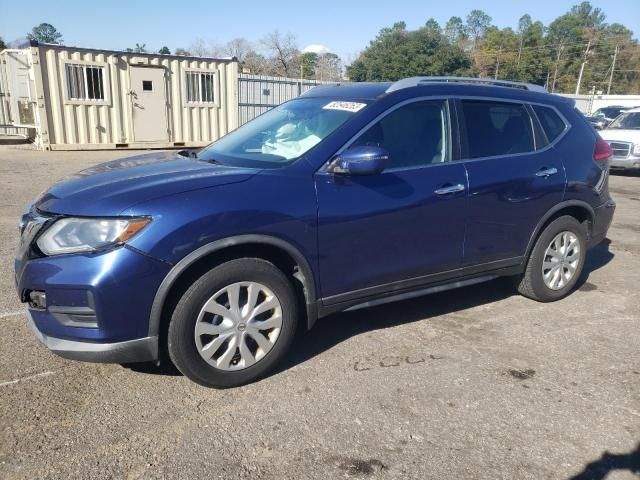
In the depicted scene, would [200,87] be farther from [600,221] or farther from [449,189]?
[449,189]

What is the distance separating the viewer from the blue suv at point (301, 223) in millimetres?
2729

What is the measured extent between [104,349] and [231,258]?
0.83 m

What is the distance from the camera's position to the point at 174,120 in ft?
52.3

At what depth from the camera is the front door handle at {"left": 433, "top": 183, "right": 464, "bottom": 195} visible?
11.8ft

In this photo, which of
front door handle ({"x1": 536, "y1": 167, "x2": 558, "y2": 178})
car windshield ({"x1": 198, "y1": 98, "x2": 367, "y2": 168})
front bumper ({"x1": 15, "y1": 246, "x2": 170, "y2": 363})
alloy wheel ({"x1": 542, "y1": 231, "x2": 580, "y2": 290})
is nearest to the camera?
front bumper ({"x1": 15, "y1": 246, "x2": 170, "y2": 363})

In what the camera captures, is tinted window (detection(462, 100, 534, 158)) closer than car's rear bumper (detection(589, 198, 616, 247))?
Yes

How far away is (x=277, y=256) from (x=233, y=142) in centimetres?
129

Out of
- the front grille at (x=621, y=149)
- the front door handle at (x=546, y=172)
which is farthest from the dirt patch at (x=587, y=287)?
the front grille at (x=621, y=149)

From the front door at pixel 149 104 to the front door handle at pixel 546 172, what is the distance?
13427 millimetres

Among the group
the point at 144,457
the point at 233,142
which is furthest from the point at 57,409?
the point at 233,142

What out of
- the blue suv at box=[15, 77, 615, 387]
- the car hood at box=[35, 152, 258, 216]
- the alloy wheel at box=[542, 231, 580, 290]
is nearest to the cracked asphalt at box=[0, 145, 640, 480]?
the blue suv at box=[15, 77, 615, 387]

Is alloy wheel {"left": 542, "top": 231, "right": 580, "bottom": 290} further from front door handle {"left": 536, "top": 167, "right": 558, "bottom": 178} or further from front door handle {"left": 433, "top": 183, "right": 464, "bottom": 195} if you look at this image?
front door handle {"left": 433, "top": 183, "right": 464, "bottom": 195}

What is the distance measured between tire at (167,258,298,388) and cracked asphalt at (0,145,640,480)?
0.50 feet

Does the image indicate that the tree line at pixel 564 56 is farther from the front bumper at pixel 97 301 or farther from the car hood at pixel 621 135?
the front bumper at pixel 97 301
